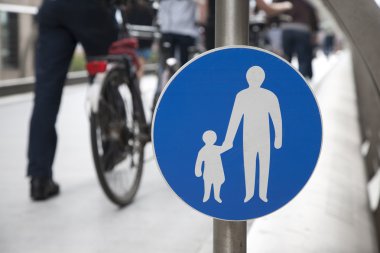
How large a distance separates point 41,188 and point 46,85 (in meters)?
0.55

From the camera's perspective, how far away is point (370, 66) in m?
1.66

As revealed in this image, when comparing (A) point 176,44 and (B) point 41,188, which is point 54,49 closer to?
(B) point 41,188

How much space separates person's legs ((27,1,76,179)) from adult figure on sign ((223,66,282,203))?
1.88m

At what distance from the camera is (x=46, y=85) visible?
127 inches

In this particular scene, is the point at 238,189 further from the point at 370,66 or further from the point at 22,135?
the point at 22,135

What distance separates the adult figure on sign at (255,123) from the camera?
1.54 meters

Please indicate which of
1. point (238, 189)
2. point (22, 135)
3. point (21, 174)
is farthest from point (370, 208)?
point (22, 135)

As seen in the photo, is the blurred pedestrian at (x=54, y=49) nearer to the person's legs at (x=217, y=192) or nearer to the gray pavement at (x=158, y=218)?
the gray pavement at (x=158, y=218)

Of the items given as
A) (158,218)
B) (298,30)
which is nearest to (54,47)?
(158,218)

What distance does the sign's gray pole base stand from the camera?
5.54ft

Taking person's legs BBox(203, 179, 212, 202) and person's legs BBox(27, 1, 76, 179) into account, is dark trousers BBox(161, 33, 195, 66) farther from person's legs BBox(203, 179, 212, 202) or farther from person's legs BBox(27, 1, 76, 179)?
person's legs BBox(203, 179, 212, 202)

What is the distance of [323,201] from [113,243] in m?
0.92

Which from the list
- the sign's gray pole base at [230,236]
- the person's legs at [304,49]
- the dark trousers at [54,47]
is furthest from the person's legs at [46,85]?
the person's legs at [304,49]

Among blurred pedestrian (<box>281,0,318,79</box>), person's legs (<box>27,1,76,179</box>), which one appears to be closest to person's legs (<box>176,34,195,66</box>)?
person's legs (<box>27,1,76,179</box>)
